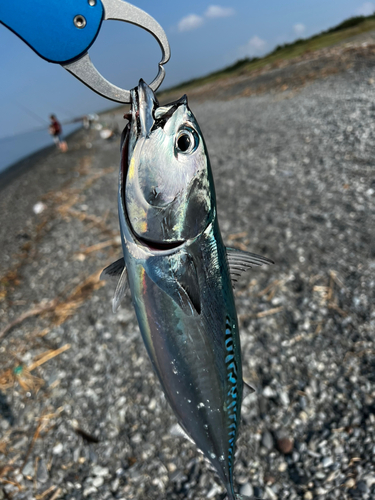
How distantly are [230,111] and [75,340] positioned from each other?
637 inches

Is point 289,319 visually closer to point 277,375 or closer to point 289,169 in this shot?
point 277,375

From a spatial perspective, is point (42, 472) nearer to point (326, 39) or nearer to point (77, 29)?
point (77, 29)

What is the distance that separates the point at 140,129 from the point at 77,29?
19.9 inches

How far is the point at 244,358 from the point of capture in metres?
4.00

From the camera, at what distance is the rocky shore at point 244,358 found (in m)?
3.07

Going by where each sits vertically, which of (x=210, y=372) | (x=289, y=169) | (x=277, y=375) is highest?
(x=289, y=169)

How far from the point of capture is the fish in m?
1.21

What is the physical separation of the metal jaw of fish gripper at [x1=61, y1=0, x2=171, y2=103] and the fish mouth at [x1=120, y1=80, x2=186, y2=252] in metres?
0.16

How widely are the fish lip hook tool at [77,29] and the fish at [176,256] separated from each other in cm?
24

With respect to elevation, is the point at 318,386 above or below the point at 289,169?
below

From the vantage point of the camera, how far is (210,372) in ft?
4.89

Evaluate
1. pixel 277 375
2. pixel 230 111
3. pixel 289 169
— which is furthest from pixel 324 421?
pixel 230 111

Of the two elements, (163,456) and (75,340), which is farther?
(75,340)

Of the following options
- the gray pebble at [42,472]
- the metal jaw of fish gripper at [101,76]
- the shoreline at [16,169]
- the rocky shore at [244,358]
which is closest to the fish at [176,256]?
the metal jaw of fish gripper at [101,76]
